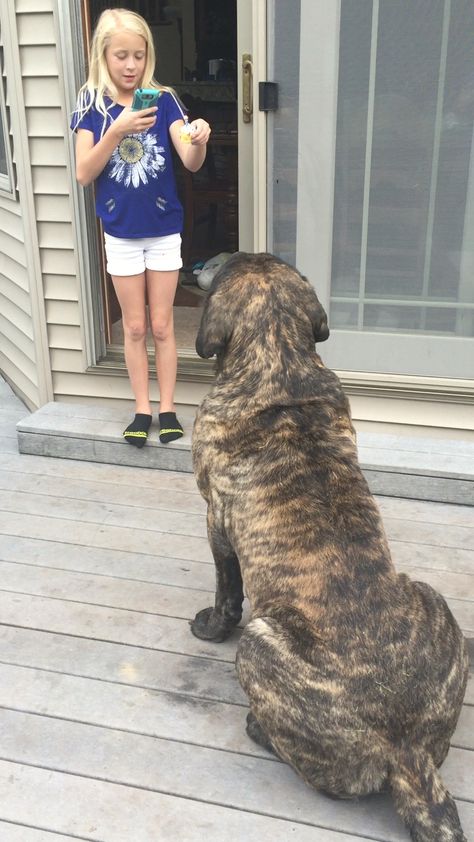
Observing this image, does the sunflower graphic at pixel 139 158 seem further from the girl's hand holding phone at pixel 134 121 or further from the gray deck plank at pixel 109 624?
the gray deck plank at pixel 109 624

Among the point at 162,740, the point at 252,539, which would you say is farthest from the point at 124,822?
the point at 252,539

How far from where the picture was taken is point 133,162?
3350 millimetres

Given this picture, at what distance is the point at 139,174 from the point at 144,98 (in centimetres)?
37

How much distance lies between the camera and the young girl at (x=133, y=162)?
3.17m

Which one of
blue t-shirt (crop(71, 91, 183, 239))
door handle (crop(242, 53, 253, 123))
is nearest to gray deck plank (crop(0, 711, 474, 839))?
blue t-shirt (crop(71, 91, 183, 239))

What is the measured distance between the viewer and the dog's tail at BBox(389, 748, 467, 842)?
5.78 ft

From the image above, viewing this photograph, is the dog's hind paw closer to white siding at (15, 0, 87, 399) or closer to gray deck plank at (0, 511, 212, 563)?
gray deck plank at (0, 511, 212, 563)

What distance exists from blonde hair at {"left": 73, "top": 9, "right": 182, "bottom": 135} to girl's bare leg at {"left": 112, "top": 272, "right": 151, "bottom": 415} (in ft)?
2.08

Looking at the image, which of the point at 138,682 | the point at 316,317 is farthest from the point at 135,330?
the point at 138,682

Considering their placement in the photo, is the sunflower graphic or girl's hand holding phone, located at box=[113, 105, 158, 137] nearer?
girl's hand holding phone, located at box=[113, 105, 158, 137]

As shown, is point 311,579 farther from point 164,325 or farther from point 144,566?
point 164,325

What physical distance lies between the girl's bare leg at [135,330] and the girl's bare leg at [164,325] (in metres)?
0.05

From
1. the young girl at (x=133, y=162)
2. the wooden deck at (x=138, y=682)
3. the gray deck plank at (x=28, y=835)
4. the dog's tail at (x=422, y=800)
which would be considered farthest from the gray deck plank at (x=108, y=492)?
the dog's tail at (x=422, y=800)

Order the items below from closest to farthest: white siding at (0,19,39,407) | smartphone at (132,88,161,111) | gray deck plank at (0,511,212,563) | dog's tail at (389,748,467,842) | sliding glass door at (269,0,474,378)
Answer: dog's tail at (389,748,467,842) < smartphone at (132,88,161,111) < gray deck plank at (0,511,212,563) < sliding glass door at (269,0,474,378) < white siding at (0,19,39,407)
